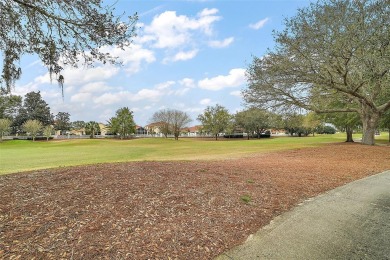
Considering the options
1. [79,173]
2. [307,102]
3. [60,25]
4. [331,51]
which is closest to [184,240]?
[79,173]

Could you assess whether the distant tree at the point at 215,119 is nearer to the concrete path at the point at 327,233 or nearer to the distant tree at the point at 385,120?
the distant tree at the point at 385,120

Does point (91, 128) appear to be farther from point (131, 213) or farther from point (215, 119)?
→ point (131, 213)

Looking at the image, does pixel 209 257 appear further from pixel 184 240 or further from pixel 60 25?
pixel 60 25

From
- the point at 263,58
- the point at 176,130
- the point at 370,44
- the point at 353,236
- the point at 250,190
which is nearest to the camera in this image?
the point at 353,236

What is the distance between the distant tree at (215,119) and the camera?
260ft

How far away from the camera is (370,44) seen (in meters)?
14.6

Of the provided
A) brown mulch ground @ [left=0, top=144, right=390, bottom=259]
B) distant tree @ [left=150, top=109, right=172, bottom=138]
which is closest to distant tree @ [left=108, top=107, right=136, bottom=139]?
distant tree @ [left=150, top=109, right=172, bottom=138]

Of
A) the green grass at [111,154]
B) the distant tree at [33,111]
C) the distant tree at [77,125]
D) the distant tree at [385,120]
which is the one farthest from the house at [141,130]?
the distant tree at [385,120]

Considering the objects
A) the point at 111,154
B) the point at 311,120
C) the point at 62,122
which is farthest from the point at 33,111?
the point at 311,120

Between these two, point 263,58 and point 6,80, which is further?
point 263,58

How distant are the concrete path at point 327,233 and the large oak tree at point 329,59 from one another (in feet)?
33.7

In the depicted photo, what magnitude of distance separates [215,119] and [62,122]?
63.3m

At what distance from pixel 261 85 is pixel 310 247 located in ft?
63.2

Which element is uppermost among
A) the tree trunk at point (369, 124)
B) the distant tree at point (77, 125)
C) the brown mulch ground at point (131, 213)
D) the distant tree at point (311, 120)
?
the distant tree at point (77, 125)
